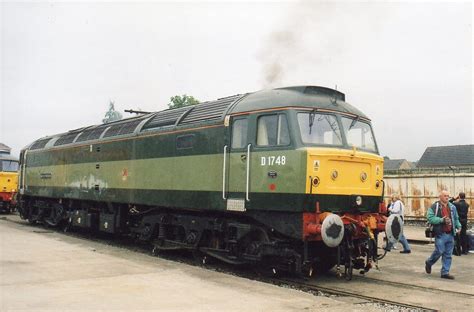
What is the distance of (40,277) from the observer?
863 centimetres

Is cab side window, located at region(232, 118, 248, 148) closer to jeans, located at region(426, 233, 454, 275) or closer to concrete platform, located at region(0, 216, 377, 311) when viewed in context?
concrete platform, located at region(0, 216, 377, 311)

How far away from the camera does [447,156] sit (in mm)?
54562

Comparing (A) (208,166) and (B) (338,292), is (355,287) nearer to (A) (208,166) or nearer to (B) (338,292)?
(B) (338,292)

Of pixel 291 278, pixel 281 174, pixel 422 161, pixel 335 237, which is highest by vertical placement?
pixel 422 161

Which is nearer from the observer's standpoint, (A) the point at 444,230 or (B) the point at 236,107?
(A) the point at 444,230

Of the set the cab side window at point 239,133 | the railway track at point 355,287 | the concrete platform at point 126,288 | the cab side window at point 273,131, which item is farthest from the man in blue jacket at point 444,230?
the cab side window at point 239,133

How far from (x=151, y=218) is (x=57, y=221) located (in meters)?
7.50

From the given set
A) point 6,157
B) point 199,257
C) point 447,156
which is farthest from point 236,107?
point 447,156

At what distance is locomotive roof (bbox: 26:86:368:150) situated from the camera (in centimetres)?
959

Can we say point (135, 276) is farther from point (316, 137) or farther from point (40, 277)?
point (316, 137)

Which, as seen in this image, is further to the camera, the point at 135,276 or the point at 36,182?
the point at 36,182

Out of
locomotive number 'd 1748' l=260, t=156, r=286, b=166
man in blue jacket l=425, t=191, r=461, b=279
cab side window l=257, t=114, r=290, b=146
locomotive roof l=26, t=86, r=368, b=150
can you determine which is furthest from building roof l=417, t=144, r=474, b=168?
locomotive number 'd 1748' l=260, t=156, r=286, b=166

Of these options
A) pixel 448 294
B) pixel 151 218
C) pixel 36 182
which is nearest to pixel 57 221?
pixel 36 182

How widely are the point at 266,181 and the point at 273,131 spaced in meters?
0.95
